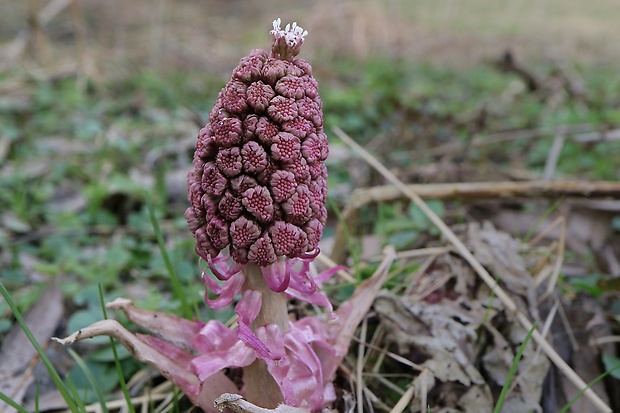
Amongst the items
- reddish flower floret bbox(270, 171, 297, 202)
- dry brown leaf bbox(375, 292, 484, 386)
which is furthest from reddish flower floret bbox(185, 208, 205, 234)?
dry brown leaf bbox(375, 292, 484, 386)

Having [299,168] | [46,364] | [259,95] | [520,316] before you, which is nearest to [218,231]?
[299,168]

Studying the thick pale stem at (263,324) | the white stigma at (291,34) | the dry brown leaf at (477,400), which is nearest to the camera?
the white stigma at (291,34)

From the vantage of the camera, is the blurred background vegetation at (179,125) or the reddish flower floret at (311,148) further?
the blurred background vegetation at (179,125)

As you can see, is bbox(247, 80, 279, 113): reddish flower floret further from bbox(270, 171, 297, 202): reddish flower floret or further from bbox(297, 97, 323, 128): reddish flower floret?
bbox(270, 171, 297, 202): reddish flower floret

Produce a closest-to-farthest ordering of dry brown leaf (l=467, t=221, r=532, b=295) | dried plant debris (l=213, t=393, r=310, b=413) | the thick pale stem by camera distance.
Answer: dried plant debris (l=213, t=393, r=310, b=413) < the thick pale stem < dry brown leaf (l=467, t=221, r=532, b=295)

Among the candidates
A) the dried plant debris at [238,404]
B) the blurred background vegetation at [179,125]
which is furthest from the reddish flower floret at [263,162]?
the blurred background vegetation at [179,125]

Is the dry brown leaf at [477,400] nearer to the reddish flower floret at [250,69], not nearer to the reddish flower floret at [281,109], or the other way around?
the reddish flower floret at [281,109]

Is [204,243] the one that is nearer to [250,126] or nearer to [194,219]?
[194,219]
